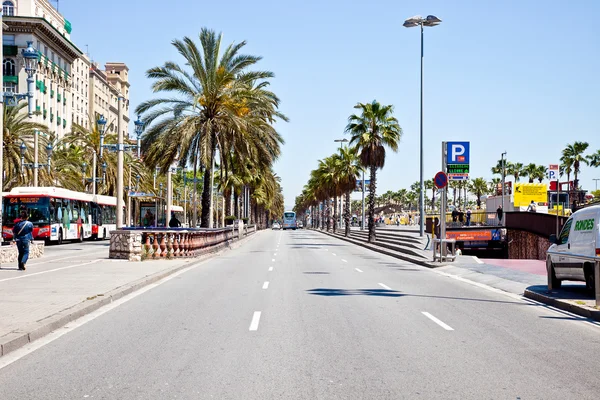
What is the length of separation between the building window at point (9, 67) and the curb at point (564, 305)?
77.1m

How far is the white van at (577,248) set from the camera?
14.8m

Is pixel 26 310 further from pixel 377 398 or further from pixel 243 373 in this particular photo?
pixel 377 398

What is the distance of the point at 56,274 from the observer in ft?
63.9

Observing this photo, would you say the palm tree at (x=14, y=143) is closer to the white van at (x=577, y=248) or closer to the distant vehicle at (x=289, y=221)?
the white van at (x=577, y=248)

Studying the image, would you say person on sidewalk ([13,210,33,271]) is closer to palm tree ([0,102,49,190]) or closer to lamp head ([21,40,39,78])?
lamp head ([21,40,39,78])

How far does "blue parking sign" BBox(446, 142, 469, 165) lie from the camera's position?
2686 centimetres

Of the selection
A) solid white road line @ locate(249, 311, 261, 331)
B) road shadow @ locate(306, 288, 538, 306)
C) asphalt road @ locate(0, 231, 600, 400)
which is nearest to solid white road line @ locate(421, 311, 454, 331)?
asphalt road @ locate(0, 231, 600, 400)

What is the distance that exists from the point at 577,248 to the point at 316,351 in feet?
29.6

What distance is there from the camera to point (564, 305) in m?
13.9

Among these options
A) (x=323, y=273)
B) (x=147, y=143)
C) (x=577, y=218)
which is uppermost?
(x=147, y=143)

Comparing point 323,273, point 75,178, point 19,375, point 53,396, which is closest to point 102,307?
point 19,375

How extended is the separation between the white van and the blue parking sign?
10.4 metres

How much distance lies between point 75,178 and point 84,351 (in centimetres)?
6042

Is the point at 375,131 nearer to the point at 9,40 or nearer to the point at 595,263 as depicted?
the point at 595,263
